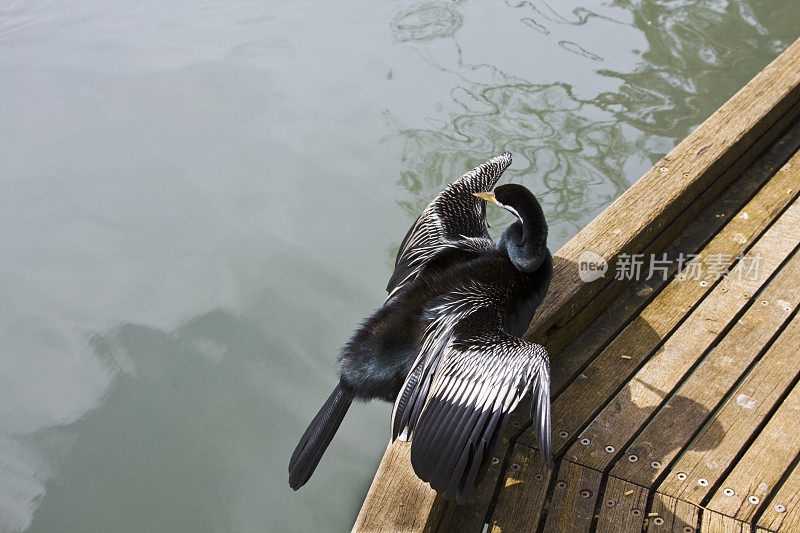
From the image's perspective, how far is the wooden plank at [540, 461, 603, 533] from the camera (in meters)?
2.18

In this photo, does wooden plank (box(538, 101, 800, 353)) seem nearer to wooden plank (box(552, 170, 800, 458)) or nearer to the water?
wooden plank (box(552, 170, 800, 458))

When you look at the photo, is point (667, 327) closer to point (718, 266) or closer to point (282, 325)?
point (718, 266)

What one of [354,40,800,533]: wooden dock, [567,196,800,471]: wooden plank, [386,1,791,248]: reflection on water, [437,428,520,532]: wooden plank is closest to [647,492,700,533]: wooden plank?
[354,40,800,533]: wooden dock

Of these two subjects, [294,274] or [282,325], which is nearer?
[282,325]

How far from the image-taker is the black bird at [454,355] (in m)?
2.08

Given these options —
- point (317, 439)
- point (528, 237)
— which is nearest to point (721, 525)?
point (528, 237)

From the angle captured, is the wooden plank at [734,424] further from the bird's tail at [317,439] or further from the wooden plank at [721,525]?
the bird's tail at [317,439]

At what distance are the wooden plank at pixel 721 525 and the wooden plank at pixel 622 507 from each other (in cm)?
16

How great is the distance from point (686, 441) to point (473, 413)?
741mm

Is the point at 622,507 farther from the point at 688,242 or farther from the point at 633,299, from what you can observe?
the point at 688,242

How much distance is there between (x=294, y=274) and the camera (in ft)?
13.6

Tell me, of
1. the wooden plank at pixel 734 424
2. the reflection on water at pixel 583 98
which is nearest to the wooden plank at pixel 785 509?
the wooden plank at pixel 734 424

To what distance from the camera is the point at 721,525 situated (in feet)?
6.94

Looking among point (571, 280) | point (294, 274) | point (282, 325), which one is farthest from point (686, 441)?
point (294, 274)
